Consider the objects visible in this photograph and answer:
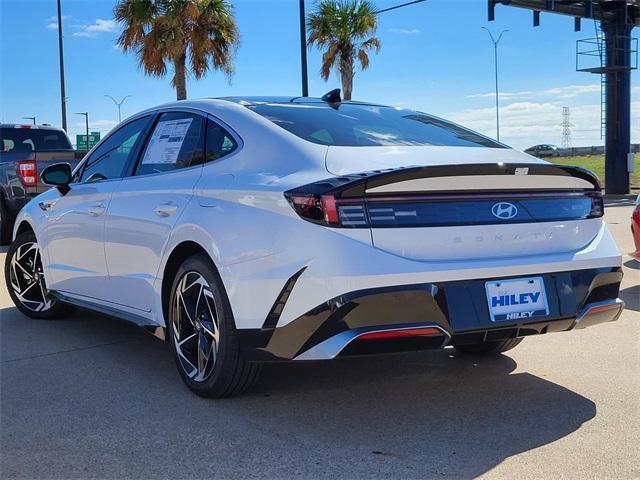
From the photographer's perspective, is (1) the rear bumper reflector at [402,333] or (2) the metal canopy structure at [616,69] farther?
(2) the metal canopy structure at [616,69]

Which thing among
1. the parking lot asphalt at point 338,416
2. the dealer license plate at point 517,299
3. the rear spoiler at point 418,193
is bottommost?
the parking lot asphalt at point 338,416

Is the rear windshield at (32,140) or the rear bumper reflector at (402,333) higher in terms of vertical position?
the rear windshield at (32,140)

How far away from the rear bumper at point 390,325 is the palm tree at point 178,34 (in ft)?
66.9

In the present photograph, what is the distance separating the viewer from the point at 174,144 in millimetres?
4551

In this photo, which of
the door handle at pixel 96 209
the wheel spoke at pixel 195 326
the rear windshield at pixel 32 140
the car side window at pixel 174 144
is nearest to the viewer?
the wheel spoke at pixel 195 326

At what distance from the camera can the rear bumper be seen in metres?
3.24

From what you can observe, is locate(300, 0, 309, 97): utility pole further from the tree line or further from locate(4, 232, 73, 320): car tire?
locate(4, 232, 73, 320): car tire

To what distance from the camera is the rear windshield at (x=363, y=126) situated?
397 centimetres

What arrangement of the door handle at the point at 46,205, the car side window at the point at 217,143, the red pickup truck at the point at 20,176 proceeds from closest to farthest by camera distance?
1. the car side window at the point at 217,143
2. the door handle at the point at 46,205
3. the red pickup truck at the point at 20,176

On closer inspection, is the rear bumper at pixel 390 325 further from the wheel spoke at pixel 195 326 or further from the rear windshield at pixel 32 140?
the rear windshield at pixel 32 140

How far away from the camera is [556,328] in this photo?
3.63 meters

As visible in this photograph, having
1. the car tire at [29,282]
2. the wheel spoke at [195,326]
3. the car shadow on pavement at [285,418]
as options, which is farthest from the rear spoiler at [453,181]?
the car tire at [29,282]

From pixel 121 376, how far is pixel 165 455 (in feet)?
4.42

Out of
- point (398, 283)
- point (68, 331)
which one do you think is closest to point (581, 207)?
point (398, 283)
